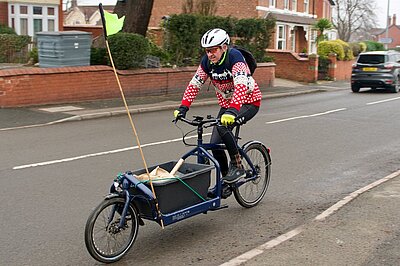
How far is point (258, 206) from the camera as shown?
276 inches

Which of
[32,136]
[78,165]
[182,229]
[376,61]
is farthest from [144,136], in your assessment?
[376,61]

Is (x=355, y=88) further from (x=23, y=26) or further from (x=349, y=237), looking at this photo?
(x=349, y=237)

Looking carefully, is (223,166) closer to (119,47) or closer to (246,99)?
(246,99)

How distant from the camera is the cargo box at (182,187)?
5.29 m

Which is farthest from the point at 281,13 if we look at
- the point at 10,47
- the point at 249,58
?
the point at 249,58

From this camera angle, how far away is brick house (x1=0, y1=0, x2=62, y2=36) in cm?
3109

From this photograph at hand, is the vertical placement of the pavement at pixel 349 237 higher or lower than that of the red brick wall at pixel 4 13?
lower

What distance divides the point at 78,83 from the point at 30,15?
54.2 ft

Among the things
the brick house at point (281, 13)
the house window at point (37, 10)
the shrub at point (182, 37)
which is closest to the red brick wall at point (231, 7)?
the brick house at point (281, 13)

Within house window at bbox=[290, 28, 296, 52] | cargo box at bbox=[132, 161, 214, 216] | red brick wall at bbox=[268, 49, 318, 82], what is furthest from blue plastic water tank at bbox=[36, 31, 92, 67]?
house window at bbox=[290, 28, 296, 52]

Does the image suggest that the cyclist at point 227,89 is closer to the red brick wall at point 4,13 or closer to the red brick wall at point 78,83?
the red brick wall at point 78,83

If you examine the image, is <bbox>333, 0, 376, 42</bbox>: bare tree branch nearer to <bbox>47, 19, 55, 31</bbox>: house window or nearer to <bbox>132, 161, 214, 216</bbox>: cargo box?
<bbox>47, 19, 55, 31</bbox>: house window

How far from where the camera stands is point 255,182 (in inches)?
276

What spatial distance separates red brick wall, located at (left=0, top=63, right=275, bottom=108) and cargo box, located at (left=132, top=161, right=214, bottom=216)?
10436mm
